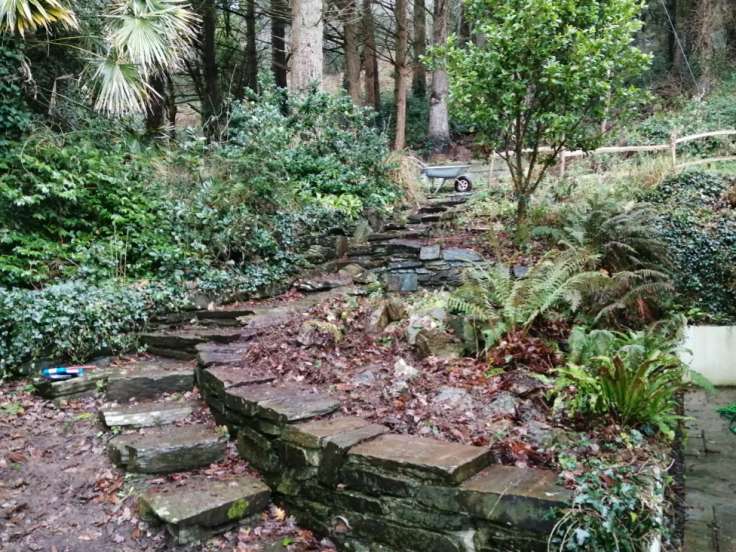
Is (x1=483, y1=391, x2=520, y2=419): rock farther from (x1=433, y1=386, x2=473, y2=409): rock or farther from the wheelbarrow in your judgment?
the wheelbarrow

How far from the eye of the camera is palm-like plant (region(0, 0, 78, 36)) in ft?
19.2

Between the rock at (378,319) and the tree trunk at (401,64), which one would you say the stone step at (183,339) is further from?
the tree trunk at (401,64)

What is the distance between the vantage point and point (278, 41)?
15430 mm

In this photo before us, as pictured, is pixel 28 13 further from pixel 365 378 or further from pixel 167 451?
pixel 365 378

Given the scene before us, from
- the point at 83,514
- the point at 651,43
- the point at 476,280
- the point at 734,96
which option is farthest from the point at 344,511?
the point at 651,43

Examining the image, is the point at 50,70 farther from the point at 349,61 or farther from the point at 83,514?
the point at 349,61

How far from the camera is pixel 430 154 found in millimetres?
14375

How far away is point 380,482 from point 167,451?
4.91 feet

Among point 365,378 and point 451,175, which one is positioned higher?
point 451,175

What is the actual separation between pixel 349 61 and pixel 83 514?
11.7 metres

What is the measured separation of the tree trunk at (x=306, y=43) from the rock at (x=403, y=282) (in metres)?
3.99

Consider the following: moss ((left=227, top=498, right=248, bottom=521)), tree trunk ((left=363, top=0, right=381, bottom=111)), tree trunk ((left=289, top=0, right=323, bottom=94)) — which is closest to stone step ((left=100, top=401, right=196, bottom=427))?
moss ((left=227, top=498, right=248, bottom=521))

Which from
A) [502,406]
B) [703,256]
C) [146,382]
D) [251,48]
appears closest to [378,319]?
[502,406]

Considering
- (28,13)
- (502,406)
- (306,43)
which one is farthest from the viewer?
(306,43)
